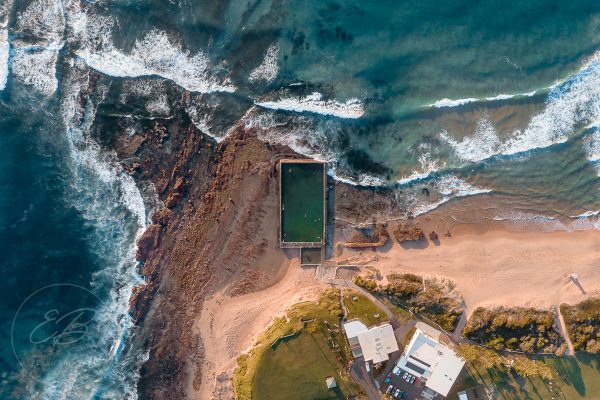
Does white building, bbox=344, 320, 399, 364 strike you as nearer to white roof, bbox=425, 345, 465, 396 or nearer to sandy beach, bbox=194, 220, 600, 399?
white roof, bbox=425, 345, 465, 396

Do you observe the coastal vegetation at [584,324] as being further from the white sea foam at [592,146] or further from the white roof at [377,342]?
the white roof at [377,342]

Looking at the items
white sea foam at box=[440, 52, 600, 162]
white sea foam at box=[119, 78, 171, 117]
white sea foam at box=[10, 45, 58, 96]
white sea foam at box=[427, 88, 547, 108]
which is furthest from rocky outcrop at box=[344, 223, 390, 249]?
white sea foam at box=[10, 45, 58, 96]

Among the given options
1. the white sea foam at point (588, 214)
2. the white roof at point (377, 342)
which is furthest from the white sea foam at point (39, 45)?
the white sea foam at point (588, 214)

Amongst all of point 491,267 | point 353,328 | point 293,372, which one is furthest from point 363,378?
point 491,267

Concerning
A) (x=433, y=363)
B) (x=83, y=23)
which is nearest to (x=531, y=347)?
(x=433, y=363)

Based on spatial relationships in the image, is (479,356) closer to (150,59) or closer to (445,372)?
(445,372)
